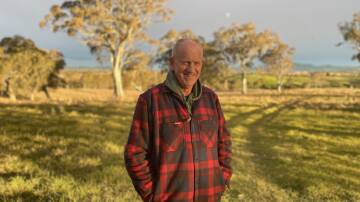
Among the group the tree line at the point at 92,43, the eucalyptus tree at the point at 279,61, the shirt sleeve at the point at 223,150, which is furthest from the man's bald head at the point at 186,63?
the eucalyptus tree at the point at 279,61

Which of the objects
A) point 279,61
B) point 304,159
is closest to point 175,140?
point 304,159

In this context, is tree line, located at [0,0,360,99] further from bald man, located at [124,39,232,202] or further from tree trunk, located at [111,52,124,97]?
bald man, located at [124,39,232,202]

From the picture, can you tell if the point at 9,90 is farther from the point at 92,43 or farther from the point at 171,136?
the point at 171,136

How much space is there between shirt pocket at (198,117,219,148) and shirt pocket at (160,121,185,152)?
172mm

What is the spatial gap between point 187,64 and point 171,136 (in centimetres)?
56

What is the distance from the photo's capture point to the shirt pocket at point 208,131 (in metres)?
3.04

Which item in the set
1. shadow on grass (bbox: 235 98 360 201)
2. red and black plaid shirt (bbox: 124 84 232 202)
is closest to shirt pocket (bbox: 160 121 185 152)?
red and black plaid shirt (bbox: 124 84 232 202)

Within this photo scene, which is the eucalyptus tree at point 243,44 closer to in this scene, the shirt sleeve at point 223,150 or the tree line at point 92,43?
the tree line at point 92,43

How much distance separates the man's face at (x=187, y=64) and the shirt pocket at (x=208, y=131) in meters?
0.28

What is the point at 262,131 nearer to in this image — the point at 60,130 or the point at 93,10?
the point at 60,130

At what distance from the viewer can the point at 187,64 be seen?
3.03 m

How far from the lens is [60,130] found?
43.1 feet

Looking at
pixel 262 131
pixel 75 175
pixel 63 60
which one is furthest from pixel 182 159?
pixel 63 60

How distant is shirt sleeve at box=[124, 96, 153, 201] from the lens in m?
2.96
